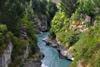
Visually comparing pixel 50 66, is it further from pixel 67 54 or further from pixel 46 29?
pixel 46 29

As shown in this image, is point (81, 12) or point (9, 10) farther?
point (81, 12)

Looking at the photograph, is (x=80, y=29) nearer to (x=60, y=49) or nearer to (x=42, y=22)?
(x=60, y=49)

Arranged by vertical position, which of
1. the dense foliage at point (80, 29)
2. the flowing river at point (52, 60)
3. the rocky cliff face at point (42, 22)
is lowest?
the flowing river at point (52, 60)

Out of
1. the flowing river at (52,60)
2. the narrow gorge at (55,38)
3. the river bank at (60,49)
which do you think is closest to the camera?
the narrow gorge at (55,38)

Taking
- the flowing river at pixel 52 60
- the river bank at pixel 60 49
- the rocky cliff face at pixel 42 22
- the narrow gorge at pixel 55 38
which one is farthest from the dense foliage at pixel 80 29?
the rocky cliff face at pixel 42 22

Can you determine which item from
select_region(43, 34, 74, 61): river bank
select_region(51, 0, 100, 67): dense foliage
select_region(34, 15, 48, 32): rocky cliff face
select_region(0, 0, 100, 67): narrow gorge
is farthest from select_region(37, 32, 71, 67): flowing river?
select_region(34, 15, 48, 32): rocky cliff face

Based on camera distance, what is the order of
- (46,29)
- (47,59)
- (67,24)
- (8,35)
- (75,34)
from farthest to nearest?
(46,29)
(67,24)
(75,34)
(47,59)
(8,35)

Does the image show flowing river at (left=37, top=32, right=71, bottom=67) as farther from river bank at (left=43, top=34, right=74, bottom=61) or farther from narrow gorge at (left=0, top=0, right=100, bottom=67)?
river bank at (left=43, top=34, right=74, bottom=61)

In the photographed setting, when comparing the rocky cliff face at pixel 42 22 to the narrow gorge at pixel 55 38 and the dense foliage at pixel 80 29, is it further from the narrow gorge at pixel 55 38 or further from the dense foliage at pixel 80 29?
the dense foliage at pixel 80 29

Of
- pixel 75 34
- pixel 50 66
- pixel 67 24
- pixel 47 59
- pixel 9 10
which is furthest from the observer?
pixel 67 24

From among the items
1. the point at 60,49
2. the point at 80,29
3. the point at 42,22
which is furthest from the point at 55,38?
the point at 42,22

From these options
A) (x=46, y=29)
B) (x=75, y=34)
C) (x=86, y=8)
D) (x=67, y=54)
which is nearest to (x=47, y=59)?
(x=67, y=54)
